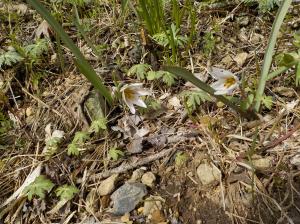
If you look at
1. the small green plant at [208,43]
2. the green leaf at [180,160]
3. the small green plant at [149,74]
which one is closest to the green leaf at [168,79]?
the small green plant at [149,74]

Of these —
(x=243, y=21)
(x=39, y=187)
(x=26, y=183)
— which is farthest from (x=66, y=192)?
(x=243, y=21)

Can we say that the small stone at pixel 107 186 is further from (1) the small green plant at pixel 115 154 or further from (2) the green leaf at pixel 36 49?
(2) the green leaf at pixel 36 49

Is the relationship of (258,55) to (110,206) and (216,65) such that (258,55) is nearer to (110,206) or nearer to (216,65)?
(216,65)

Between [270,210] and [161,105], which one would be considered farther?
[161,105]

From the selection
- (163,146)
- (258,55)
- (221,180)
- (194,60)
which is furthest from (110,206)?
(258,55)

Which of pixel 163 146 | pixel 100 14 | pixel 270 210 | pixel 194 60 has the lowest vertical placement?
pixel 270 210
